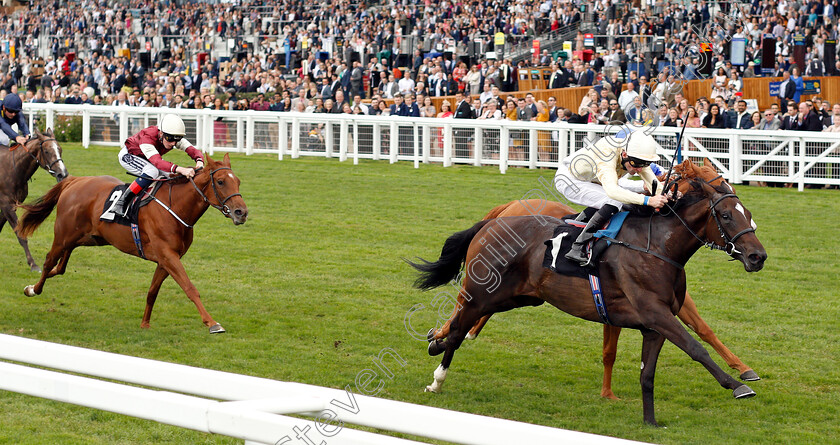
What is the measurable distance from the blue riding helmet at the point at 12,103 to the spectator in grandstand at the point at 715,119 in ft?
33.0

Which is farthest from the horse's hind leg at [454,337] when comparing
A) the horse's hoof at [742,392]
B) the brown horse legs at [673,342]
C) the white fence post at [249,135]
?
the white fence post at [249,135]

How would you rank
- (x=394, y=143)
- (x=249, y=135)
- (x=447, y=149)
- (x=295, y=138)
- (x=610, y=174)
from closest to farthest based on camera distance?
(x=610, y=174)
(x=447, y=149)
(x=394, y=143)
(x=295, y=138)
(x=249, y=135)

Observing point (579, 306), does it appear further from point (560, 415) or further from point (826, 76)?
point (826, 76)

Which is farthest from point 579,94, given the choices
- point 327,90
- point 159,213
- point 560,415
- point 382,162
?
point 560,415

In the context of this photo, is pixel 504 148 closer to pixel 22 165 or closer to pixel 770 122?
pixel 770 122

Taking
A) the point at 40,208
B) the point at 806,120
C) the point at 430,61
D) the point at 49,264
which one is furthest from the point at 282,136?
the point at 49,264

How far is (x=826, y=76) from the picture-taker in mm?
18734

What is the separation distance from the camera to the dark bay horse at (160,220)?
24.5 feet

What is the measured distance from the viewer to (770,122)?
14648mm

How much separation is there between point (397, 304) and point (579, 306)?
2943 mm

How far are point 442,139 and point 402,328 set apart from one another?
33.5ft

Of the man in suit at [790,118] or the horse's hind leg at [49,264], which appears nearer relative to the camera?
the horse's hind leg at [49,264]

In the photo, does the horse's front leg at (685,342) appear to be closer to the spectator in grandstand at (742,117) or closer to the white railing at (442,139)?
the white railing at (442,139)

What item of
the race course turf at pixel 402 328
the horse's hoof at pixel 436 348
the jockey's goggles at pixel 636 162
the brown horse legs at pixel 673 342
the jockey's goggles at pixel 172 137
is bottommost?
the race course turf at pixel 402 328
